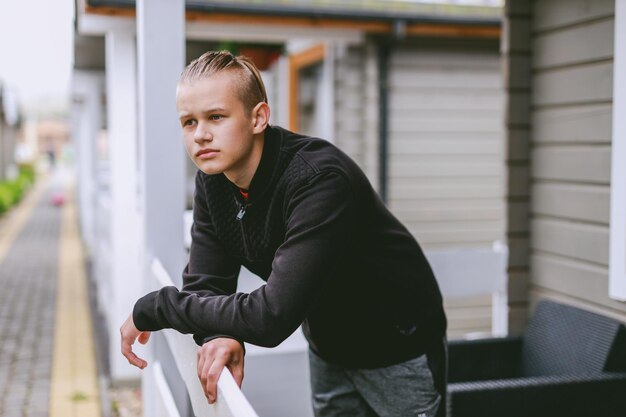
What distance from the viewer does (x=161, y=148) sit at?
10.4 ft

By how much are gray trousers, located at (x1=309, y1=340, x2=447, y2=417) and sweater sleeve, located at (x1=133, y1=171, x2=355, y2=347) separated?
1.92ft

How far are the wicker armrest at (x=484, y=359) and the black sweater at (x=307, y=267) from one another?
140cm

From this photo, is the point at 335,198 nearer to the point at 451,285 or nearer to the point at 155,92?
the point at 155,92

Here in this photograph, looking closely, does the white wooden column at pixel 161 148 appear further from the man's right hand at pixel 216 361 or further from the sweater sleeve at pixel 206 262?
the man's right hand at pixel 216 361

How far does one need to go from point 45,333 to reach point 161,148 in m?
5.05

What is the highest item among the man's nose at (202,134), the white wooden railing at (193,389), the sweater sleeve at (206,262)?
the man's nose at (202,134)

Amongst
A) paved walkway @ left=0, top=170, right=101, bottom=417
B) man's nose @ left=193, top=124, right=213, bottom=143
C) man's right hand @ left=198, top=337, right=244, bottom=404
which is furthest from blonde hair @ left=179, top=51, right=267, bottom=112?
paved walkway @ left=0, top=170, right=101, bottom=417

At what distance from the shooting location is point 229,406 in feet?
4.91

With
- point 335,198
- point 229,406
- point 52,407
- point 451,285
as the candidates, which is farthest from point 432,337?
point 52,407

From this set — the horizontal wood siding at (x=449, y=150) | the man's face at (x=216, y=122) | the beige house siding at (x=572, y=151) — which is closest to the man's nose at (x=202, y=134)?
the man's face at (x=216, y=122)

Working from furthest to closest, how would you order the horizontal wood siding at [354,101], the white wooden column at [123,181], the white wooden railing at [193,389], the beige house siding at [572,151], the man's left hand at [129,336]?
the horizontal wood siding at [354,101], the white wooden column at [123,181], the beige house siding at [572,151], the man's left hand at [129,336], the white wooden railing at [193,389]

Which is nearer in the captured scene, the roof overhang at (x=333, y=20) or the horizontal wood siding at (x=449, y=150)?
the roof overhang at (x=333, y=20)

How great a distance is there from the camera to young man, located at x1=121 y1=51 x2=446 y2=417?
175cm

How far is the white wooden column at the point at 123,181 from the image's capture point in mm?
5707
